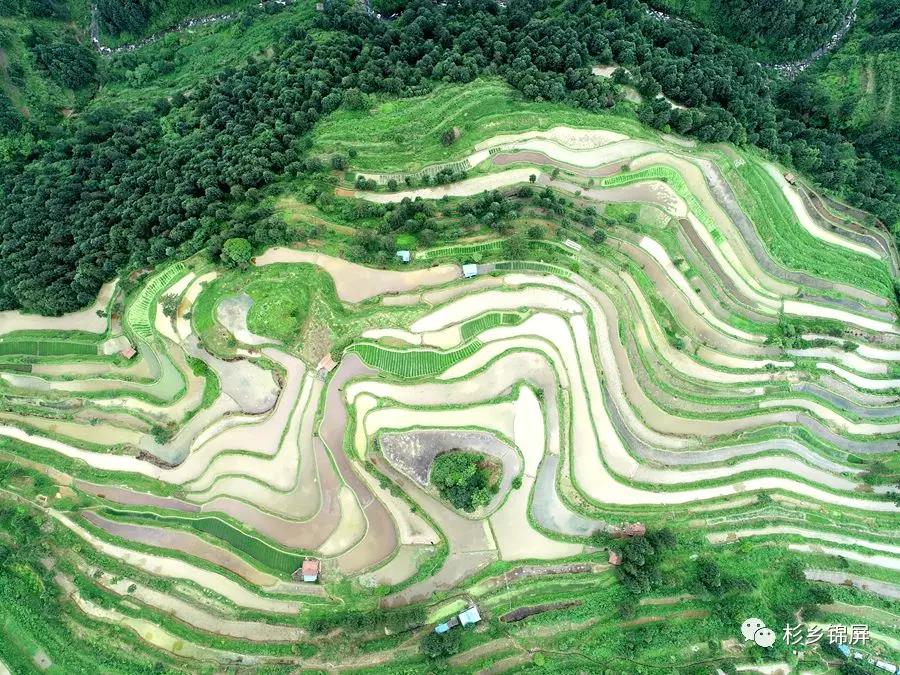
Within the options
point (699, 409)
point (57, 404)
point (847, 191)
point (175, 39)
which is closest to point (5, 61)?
point (175, 39)

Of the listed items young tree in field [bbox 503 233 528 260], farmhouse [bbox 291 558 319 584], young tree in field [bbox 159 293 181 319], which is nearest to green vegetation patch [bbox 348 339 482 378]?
young tree in field [bbox 503 233 528 260]

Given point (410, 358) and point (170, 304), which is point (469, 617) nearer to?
point (410, 358)

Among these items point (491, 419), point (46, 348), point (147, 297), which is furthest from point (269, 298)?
point (46, 348)

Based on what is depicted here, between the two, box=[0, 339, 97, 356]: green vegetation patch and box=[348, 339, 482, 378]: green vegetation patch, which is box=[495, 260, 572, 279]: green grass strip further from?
box=[0, 339, 97, 356]: green vegetation patch

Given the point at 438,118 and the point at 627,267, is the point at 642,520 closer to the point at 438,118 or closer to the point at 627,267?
the point at 627,267

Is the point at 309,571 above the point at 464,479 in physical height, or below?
Result: below
